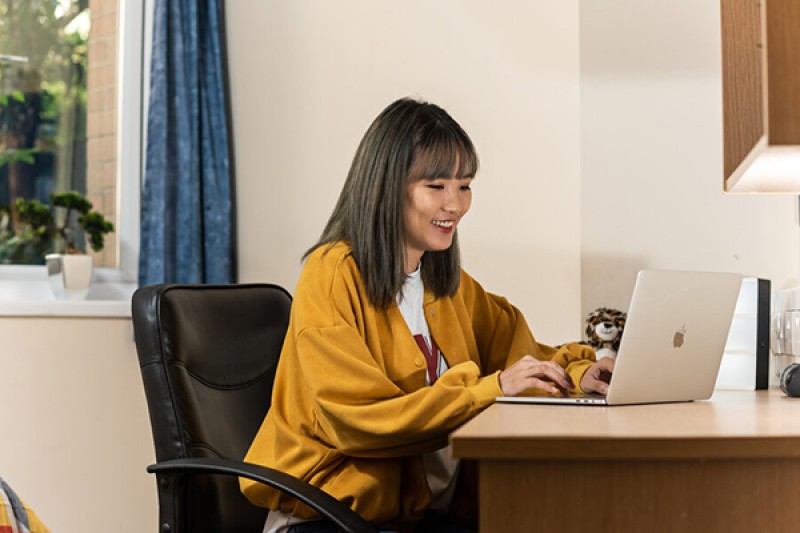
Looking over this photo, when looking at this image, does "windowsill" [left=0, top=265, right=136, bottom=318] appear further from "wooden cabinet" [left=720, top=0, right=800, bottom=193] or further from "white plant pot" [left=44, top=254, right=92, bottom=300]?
"wooden cabinet" [left=720, top=0, right=800, bottom=193]

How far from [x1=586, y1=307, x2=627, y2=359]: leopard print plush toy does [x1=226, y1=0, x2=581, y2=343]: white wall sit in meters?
0.30

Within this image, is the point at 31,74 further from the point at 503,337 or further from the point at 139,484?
the point at 503,337

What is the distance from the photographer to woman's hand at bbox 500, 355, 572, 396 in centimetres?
147

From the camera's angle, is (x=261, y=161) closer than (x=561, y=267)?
→ No

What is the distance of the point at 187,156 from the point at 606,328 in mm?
1282

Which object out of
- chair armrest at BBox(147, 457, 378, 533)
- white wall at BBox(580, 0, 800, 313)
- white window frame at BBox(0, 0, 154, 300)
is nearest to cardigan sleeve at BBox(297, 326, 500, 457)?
chair armrest at BBox(147, 457, 378, 533)

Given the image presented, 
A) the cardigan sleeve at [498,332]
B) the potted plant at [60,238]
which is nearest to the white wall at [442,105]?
the potted plant at [60,238]

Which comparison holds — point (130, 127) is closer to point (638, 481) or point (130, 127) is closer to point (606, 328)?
point (606, 328)

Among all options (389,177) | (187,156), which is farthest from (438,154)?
(187,156)

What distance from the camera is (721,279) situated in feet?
5.18

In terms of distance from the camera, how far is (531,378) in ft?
4.87

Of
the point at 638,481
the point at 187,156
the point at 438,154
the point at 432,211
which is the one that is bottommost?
the point at 638,481

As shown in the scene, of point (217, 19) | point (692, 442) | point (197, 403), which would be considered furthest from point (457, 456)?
point (217, 19)

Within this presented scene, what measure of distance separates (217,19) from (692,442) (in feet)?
7.27
